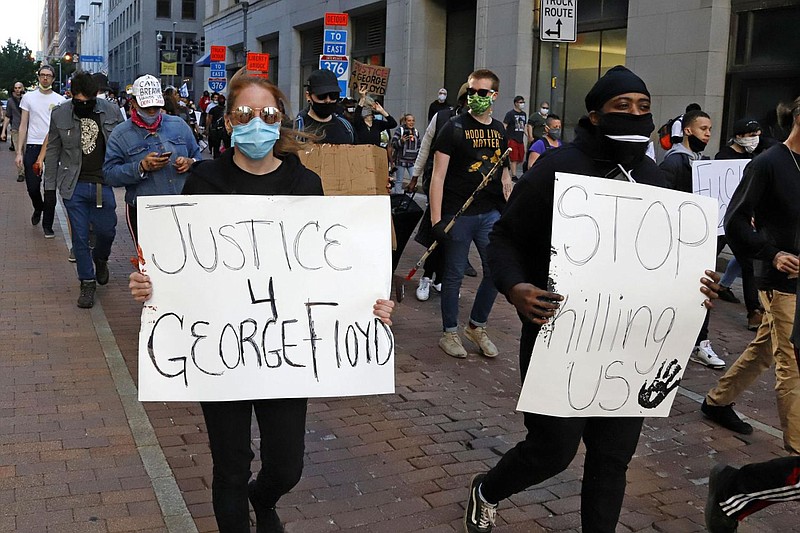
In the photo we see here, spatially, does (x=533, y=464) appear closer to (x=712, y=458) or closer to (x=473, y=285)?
(x=712, y=458)

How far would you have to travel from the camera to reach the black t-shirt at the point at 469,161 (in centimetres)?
659

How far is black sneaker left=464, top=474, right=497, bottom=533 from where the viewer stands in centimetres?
371

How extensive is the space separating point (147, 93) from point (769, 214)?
4297 mm

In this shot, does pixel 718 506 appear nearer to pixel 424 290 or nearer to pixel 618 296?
pixel 618 296

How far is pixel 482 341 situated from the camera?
6723mm

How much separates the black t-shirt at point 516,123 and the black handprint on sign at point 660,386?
12293mm

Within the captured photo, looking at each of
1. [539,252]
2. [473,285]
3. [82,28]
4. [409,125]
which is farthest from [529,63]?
[82,28]

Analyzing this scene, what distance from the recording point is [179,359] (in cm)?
307

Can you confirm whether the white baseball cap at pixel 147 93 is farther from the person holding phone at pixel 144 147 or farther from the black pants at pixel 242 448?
the black pants at pixel 242 448

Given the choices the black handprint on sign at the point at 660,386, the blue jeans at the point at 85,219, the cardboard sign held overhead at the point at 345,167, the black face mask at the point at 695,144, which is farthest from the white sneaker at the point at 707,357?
the blue jeans at the point at 85,219

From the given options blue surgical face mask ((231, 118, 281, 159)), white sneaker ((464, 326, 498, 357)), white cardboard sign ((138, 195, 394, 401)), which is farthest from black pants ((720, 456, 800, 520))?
white sneaker ((464, 326, 498, 357))

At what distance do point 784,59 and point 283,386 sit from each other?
515 inches

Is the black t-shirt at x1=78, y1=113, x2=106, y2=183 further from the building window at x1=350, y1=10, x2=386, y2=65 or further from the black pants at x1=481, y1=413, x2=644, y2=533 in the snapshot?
the building window at x1=350, y1=10, x2=386, y2=65

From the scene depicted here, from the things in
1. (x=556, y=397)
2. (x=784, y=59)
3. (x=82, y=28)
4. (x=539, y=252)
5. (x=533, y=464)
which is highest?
(x=82, y=28)
